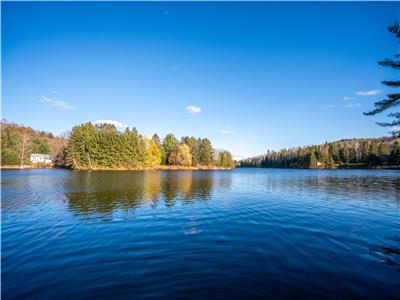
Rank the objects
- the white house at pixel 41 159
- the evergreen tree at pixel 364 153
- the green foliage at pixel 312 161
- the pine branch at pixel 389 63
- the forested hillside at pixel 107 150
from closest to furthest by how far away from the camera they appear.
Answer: the pine branch at pixel 389 63 < the forested hillside at pixel 107 150 < the white house at pixel 41 159 < the evergreen tree at pixel 364 153 < the green foliage at pixel 312 161

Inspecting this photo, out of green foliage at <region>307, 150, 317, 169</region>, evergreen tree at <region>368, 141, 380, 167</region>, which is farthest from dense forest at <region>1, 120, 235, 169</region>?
evergreen tree at <region>368, 141, 380, 167</region>

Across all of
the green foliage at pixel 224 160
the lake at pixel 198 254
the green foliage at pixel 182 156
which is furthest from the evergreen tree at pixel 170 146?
the lake at pixel 198 254

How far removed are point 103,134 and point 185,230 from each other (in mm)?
92829

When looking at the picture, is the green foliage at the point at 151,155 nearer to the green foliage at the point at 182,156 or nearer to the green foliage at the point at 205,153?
the green foliage at the point at 182,156

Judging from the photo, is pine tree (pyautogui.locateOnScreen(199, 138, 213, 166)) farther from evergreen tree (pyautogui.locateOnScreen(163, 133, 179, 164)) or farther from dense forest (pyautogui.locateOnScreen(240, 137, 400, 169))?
dense forest (pyautogui.locateOnScreen(240, 137, 400, 169))

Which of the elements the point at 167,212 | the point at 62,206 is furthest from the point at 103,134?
the point at 167,212

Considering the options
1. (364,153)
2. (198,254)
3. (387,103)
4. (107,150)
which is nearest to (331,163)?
(364,153)

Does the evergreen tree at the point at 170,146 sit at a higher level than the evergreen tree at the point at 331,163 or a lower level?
higher

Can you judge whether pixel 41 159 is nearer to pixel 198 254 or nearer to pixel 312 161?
pixel 198 254

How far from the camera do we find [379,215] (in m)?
17.5

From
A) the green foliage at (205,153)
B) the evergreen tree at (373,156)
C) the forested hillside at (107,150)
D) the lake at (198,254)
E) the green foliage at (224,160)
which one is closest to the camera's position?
the lake at (198,254)

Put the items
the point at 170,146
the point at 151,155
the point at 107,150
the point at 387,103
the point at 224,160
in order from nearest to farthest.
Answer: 1. the point at 387,103
2. the point at 107,150
3. the point at 151,155
4. the point at 170,146
5. the point at 224,160

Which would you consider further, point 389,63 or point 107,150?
point 107,150

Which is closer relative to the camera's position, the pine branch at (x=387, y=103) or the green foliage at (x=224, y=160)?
the pine branch at (x=387, y=103)
